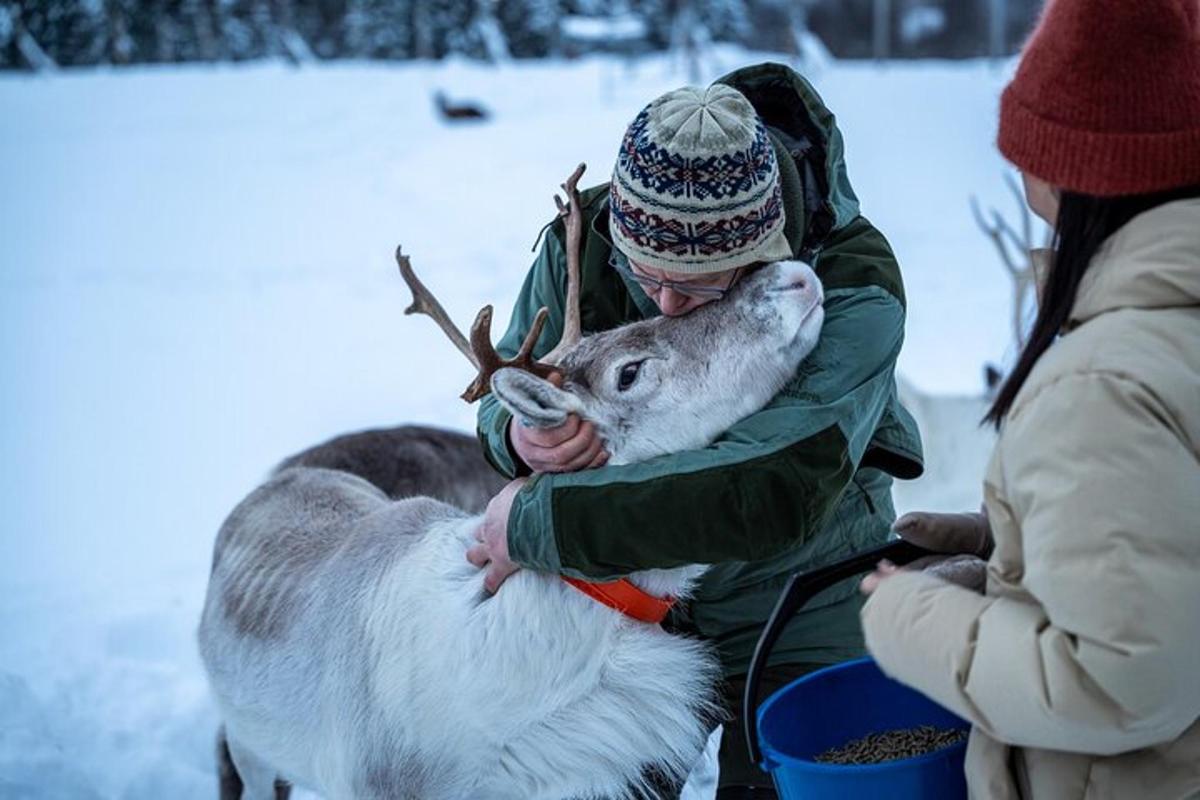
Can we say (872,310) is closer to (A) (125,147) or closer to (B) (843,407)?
(B) (843,407)

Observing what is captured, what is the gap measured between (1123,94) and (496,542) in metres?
1.39

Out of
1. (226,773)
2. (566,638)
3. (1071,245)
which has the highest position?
(1071,245)

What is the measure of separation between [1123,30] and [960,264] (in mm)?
13053

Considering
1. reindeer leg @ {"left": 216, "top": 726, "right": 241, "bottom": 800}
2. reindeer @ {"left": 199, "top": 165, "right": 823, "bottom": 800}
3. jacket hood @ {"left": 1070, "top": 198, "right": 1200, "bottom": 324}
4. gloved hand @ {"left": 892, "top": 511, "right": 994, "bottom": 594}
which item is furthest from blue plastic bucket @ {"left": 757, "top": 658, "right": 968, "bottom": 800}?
reindeer leg @ {"left": 216, "top": 726, "right": 241, "bottom": 800}

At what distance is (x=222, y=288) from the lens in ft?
46.5

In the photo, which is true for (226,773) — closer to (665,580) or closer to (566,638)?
(566,638)

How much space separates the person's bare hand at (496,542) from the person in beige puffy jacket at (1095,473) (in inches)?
35.5

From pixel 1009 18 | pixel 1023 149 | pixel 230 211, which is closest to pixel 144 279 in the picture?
pixel 230 211

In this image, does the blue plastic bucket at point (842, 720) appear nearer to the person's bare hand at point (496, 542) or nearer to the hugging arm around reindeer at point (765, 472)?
the hugging arm around reindeer at point (765, 472)

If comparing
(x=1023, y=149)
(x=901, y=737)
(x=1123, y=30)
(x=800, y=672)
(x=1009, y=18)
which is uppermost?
(x=1123, y=30)

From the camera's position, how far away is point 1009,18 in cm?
2789

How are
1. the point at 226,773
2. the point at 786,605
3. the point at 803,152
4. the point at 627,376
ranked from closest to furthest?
the point at 786,605 → the point at 627,376 → the point at 803,152 → the point at 226,773

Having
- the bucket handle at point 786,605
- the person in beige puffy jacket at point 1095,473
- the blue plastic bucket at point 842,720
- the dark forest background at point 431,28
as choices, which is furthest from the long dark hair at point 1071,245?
the dark forest background at point 431,28

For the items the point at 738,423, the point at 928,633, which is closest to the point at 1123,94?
the point at 928,633
